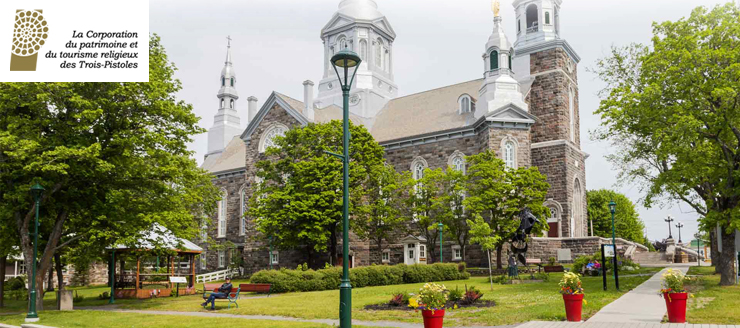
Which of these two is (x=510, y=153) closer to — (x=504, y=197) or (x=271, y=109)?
(x=504, y=197)

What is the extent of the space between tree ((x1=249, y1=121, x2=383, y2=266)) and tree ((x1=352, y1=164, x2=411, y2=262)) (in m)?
0.72

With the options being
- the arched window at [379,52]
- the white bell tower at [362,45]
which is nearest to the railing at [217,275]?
the white bell tower at [362,45]

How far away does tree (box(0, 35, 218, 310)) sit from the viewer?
20.3 metres

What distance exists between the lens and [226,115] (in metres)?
66.8

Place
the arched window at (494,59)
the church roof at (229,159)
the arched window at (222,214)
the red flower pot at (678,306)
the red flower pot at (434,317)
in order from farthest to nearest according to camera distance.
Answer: the church roof at (229,159) → the arched window at (222,214) → the arched window at (494,59) → the red flower pot at (678,306) → the red flower pot at (434,317)

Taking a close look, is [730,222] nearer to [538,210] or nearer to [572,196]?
[538,210]

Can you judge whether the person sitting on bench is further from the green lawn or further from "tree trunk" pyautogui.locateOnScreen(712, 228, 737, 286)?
"tree trunk" pyautogui.locateOnScreen(712, 228, 737, 286)

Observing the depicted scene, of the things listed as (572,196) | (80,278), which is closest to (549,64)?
(572,196)

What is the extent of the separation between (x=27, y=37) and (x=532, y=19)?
40.1m

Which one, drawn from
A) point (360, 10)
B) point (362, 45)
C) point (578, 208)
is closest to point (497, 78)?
point (578, 208)

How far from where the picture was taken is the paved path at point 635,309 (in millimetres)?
13864

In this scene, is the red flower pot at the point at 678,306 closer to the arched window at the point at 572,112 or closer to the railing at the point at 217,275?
the arched window at the point at 572,112

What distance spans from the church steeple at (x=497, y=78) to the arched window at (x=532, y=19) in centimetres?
339

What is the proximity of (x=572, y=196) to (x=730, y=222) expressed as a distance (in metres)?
21.4
